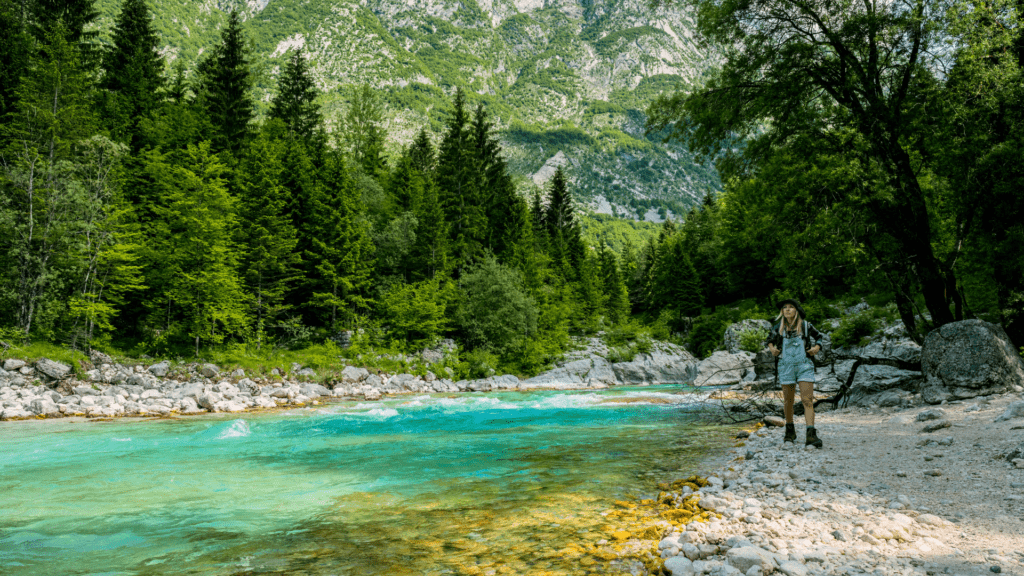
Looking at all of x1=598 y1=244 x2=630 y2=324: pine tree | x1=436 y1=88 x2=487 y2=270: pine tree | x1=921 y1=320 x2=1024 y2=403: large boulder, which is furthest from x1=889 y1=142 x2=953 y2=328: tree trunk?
x1=598 y1=244 x2=630 y2=324: pine tree

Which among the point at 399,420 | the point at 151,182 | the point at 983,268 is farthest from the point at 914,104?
the point at 151,182

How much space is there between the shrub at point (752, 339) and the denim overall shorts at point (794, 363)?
81.2 ft

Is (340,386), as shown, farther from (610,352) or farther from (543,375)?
(610,352)

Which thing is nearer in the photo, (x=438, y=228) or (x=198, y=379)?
(x=198, y=379)

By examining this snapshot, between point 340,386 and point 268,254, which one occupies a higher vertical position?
point 268,254

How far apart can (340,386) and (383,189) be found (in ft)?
72.7

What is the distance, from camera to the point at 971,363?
324 inches

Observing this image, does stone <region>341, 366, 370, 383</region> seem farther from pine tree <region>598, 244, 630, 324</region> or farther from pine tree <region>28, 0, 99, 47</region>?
pine tree <region>598, 244, 630, 324</region>

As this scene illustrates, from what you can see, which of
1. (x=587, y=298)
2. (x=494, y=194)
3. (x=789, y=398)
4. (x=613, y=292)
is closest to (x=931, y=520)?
(x=789, y=398)

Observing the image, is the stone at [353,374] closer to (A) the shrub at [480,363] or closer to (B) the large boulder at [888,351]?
(A) the shrub at [480,363]

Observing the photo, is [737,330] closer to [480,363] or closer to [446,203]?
[480,363]

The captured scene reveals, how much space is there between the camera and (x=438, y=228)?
3700 centimetres

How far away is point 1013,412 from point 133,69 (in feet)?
144

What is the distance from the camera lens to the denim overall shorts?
688 cm
